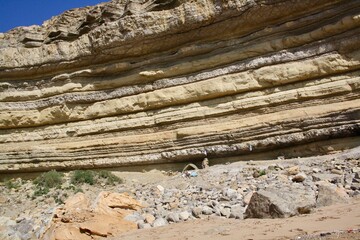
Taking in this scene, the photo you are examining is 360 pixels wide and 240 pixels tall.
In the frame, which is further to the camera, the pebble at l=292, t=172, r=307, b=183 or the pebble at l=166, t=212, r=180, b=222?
the pebble at l=292, t=172, r=307, b=183

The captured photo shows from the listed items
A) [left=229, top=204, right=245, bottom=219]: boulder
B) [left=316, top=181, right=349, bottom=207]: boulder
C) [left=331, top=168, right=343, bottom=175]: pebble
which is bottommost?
[left=229, top=204, right=245, bottom=219]: boulder

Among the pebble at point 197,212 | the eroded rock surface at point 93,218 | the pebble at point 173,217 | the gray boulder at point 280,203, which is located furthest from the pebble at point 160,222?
the gray boulder at point 280,203

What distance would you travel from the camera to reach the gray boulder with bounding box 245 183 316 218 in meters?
4.96

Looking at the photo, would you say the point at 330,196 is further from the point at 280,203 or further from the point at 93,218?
the point at 93,218

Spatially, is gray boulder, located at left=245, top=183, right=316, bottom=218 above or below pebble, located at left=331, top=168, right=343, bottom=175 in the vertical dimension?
above

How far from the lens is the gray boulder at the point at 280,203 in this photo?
16.3ft

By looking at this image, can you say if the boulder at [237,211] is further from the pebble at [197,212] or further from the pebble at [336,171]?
the pebble at [336,171]

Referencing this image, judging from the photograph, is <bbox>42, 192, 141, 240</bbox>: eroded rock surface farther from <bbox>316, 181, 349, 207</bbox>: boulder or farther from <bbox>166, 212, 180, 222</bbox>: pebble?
<bbox>316, 181, 349, 207</bbox>: boulder

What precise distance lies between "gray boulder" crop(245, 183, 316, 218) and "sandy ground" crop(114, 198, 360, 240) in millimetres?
173

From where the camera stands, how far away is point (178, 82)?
12938 millimetres

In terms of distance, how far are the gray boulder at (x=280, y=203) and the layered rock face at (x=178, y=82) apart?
190 inches

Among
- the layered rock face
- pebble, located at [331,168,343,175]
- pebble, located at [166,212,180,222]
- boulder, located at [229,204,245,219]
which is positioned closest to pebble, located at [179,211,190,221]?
pebble, located at [166,212,180,222]

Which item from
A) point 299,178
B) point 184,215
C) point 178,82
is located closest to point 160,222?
point 184,215

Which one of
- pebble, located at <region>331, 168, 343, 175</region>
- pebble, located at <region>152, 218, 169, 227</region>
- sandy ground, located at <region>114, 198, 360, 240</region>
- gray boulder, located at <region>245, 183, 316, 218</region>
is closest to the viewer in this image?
sandy ground, located at <region>114, 198, 360, 240</region>
